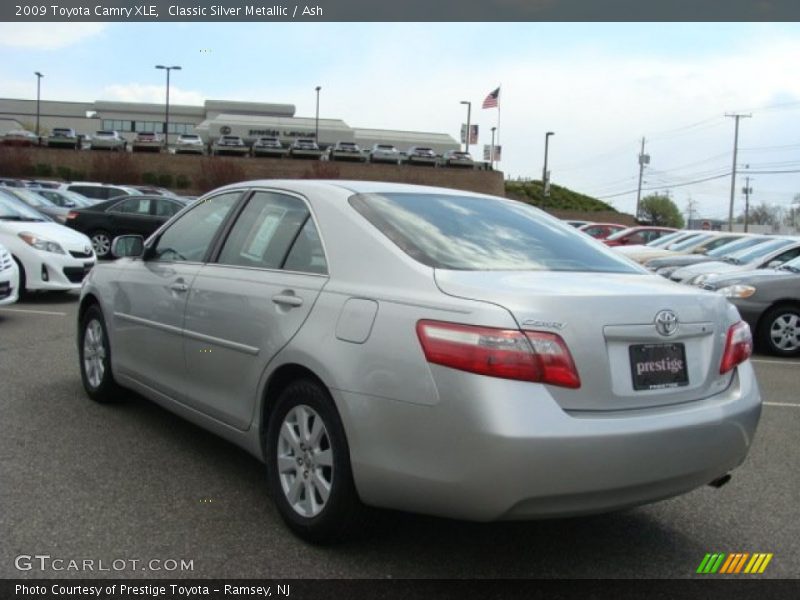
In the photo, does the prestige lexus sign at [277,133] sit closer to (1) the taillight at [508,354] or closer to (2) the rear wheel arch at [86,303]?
(2) the rear wheel arch at [86,303]

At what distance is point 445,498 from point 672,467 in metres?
0.89

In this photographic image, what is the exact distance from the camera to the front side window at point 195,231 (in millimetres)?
4539

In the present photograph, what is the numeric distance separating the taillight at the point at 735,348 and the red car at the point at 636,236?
16.5m

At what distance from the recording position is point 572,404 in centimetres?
282

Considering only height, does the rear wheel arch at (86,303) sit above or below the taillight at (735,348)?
below

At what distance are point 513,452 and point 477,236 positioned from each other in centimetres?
128

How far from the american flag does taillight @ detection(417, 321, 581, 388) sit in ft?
154

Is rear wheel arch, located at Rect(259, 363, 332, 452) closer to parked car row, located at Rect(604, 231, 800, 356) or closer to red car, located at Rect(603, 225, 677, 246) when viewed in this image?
parked car row, located at Rect(604, 231, 800, 356)

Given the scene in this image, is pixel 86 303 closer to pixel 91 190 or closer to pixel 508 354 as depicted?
pixel 508 354

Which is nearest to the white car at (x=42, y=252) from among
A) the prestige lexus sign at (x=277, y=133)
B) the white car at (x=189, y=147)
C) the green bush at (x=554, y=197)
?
the white car at (x=189, y=147)

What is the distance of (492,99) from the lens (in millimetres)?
48281

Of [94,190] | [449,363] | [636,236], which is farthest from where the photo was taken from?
[94,190]

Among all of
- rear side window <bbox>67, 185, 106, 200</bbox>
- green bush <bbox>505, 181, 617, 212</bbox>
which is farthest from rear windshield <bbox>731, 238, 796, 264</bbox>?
green bush <bbox>505, 181, 617, 212</bbox>

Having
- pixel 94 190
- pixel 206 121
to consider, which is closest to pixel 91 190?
pixel 94 190
